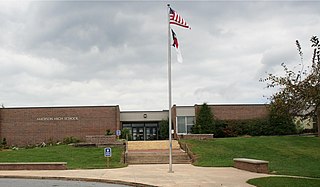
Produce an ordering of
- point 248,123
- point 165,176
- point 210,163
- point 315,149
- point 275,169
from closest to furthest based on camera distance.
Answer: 1. point 165,176
2. point 275,169
3. point 210,163
4. point 315,149
5. point 248,123

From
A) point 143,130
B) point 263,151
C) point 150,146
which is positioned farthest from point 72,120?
point 263,151

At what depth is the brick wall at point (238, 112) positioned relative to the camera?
52.3 m

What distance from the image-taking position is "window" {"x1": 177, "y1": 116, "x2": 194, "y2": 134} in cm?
5200

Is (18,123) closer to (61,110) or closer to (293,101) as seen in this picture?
(61,110)

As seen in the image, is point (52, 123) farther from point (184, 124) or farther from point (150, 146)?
point (150, 146)

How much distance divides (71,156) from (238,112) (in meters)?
27.0

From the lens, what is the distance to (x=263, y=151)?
32750 millimetres

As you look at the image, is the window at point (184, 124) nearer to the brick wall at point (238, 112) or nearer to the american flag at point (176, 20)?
the brick wall at point (238, 112)

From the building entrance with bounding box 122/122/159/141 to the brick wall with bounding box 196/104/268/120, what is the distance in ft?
32.2

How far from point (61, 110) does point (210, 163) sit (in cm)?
2839

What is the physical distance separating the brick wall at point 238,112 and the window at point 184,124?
1575 mm

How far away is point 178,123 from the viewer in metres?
52.3

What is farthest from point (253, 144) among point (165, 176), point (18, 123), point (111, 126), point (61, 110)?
point (18, 123)

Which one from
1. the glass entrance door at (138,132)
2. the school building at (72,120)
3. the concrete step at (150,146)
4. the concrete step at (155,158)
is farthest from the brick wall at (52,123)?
the concrete step at (155,158)
